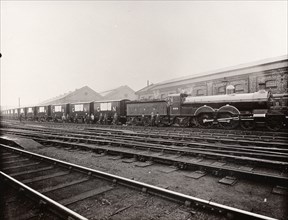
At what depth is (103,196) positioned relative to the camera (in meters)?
3.61

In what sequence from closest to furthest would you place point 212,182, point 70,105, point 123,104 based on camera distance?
1. point 212,182
2. point 123,104
3. point 70,105

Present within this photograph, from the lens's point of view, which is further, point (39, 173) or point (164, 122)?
point (164, 122)

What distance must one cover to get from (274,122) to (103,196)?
13.0 metres

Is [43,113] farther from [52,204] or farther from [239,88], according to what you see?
[52,204]

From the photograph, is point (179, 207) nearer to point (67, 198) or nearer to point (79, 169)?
point (67, 198)

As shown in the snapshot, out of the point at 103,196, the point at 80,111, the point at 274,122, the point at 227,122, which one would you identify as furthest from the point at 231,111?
the point at 80,111

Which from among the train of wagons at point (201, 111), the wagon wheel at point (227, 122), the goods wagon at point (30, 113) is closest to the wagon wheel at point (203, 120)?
the train of wagons at point (201, 111)

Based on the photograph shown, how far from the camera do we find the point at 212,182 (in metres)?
4.32

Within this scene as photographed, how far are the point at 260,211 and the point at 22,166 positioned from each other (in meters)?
5.68

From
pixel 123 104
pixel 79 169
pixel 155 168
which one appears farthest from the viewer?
pixel 123 104

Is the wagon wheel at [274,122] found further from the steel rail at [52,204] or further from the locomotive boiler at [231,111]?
the steel rail at [52,204]

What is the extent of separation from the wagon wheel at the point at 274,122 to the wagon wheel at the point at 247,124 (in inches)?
35.6

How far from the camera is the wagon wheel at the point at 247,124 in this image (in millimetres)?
13314

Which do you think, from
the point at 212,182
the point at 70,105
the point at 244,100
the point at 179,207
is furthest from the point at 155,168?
the point at 70,105
